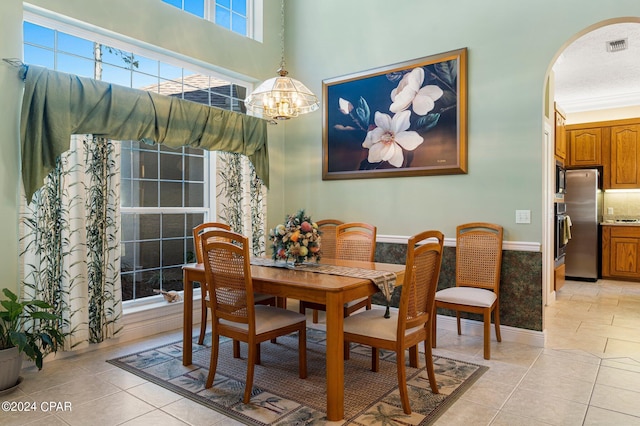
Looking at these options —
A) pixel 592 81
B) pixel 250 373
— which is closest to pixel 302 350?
pixel 250 373

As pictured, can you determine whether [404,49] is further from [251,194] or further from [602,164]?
[602,164]

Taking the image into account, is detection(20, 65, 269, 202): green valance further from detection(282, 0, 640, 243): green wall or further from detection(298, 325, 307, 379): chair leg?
detection(298, 325, 307, 379): chair leg

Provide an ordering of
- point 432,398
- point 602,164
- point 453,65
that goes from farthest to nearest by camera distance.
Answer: point 602,164
point 453,65
point 432,398

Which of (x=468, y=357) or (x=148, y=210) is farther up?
(x=148, y=210)

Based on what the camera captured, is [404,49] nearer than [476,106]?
No

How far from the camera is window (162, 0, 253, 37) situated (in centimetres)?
433

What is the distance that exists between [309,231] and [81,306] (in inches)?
76.5

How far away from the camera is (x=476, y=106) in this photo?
3871mm

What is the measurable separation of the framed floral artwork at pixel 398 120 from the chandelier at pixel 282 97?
4.61ft

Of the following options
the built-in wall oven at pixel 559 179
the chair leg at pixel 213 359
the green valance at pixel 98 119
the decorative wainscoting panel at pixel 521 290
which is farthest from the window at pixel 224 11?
the built-in wall oven at pixel 559 179

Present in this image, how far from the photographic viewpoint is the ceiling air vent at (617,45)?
478 cm

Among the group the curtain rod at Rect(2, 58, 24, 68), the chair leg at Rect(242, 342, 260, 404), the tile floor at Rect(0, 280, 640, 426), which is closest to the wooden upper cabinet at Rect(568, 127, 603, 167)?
the tile floor at Rect(0, 280, 640, 426)

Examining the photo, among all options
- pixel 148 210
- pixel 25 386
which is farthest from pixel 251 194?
pixel 25 386

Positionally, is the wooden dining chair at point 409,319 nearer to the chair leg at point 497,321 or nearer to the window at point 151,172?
the chair leg at point 497,321
